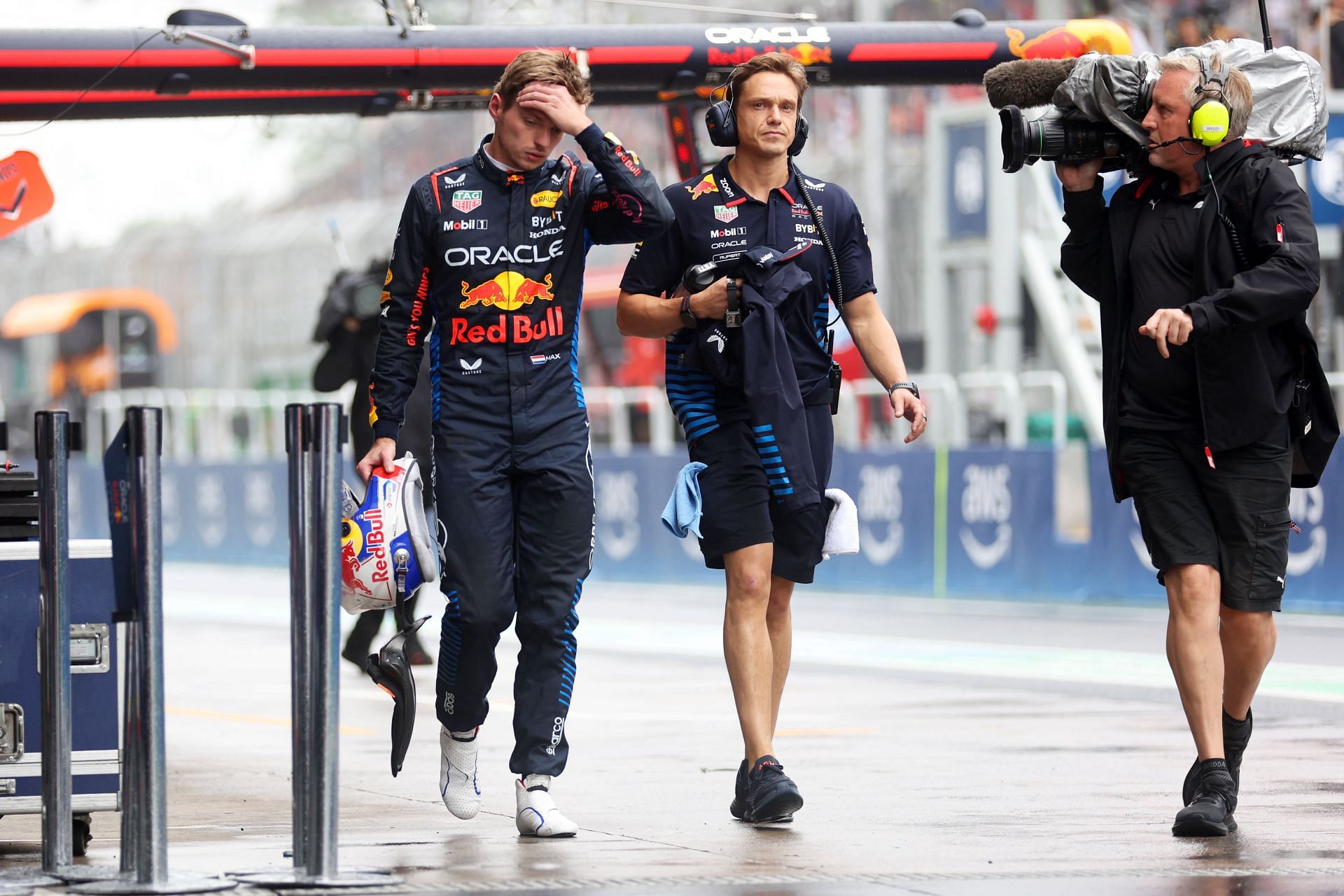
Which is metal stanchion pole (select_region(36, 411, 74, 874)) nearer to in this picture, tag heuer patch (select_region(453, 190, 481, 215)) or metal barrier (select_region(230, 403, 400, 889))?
metal barrier (select_region(230, 403, 400, 889))

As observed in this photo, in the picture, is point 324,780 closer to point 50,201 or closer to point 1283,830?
point 1283,830

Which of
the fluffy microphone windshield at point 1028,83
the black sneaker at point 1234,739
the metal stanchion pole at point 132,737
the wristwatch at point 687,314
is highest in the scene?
the fluffy microphone windshield at point 1028,83

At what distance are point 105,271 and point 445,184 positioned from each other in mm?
35922

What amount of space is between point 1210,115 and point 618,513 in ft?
49.7

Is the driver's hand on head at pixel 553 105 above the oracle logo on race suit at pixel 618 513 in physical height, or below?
above

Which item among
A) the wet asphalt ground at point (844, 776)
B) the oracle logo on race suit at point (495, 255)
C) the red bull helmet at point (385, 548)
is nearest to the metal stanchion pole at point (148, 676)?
the wet asphalt ground at point (844, 776)

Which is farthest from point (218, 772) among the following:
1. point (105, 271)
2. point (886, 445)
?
point (105, 271)

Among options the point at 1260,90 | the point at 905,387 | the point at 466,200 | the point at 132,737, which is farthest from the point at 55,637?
the point at 1260,90

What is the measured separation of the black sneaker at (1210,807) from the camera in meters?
6.29

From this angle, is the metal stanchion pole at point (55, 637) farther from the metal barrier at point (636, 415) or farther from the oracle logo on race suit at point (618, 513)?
the oracle logo on race suit at point (618, 513)

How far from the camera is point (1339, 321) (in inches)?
722

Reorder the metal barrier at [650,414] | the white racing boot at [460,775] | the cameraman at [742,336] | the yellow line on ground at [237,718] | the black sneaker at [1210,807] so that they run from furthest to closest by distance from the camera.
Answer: the metal barrier at [650,414] → the yellow line on ground at [237,718] → the cameraman at [742,336] → the white racing boot at [460,775] → the black sneaker at [1210,807]

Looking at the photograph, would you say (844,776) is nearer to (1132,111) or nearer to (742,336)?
(742,336)

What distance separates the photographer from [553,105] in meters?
6.47
